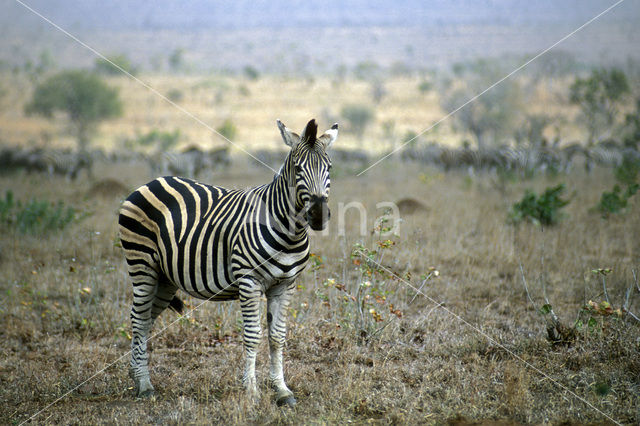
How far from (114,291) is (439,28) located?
9378 cm

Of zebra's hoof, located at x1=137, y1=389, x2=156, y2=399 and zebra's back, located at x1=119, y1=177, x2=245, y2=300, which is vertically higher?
zebra's back, located at x1=119, y1=177, x2=245, y2=300

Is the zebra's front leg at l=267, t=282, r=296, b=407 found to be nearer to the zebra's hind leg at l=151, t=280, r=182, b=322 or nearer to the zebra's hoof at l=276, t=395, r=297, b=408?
the zebra's hoof at l=276, t=395, r=297, b=408

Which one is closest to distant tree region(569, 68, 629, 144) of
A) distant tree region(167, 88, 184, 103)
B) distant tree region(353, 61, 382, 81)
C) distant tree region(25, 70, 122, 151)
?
distant tree region(25, 70, 122, 151)

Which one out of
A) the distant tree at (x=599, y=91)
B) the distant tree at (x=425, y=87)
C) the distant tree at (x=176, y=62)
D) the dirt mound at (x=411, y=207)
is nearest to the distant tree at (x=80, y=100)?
the distant tree at (x=176, y=62)

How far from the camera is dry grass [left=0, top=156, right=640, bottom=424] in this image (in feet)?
16.0

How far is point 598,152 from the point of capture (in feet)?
80.6

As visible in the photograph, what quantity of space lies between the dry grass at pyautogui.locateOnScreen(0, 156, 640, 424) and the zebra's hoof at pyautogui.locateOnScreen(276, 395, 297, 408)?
7cm

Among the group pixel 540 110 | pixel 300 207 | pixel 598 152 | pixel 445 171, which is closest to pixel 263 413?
pixel 300 207

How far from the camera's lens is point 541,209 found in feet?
36.4

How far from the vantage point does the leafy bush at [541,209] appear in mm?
11047

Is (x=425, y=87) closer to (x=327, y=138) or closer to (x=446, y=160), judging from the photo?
(x=446, y=160)

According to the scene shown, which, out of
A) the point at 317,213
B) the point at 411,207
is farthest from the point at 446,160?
the point at 317,213

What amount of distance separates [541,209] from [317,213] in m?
8.11

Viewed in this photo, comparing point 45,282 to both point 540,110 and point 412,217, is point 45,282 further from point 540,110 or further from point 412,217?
point 540,110
